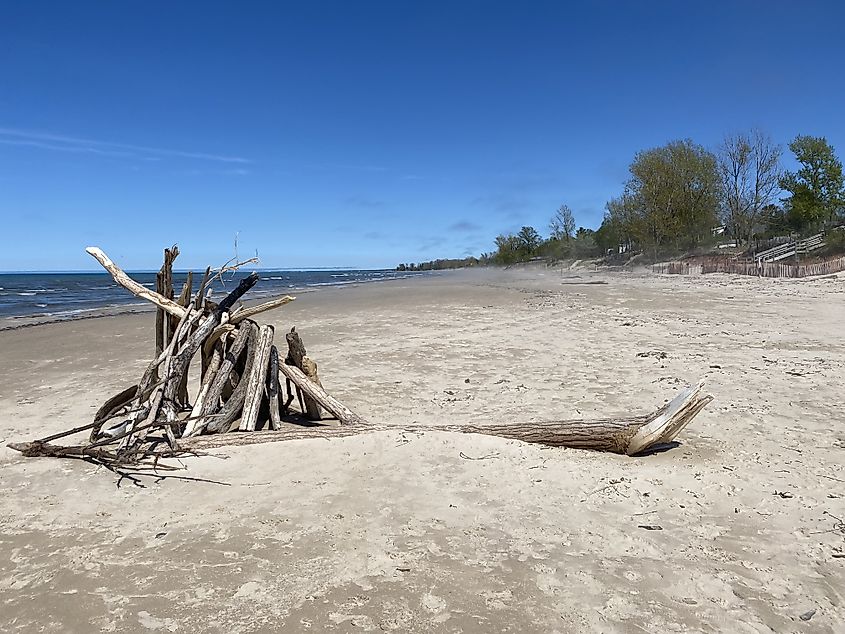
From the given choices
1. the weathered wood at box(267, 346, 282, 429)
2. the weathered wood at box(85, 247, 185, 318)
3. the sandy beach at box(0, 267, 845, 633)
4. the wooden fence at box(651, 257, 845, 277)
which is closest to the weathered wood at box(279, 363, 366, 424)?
the weathered wood at box(267, 346, 282, 429)

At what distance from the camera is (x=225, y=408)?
19.8 ft

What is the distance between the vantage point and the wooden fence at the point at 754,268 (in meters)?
31.0

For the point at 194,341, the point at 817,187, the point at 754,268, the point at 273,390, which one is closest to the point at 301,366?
the point at 273,390

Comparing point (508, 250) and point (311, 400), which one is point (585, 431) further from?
point (508, 250)

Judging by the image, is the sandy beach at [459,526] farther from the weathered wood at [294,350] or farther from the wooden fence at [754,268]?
the wooden fence at [754,268]

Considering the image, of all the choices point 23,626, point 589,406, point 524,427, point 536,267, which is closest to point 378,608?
point 23,626

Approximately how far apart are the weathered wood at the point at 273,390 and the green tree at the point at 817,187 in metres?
52.2

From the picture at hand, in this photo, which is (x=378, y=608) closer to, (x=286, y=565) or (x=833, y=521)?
(x=286, y=565)

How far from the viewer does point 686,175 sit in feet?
181

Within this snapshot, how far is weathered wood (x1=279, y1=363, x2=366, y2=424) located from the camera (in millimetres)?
6375

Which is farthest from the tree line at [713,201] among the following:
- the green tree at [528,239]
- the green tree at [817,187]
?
the green tree at [528,239]

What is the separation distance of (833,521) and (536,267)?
293ft

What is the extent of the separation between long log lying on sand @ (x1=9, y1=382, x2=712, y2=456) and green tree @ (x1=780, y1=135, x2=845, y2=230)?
5075cm

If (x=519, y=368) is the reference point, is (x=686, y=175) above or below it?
above
